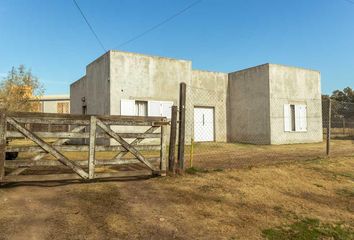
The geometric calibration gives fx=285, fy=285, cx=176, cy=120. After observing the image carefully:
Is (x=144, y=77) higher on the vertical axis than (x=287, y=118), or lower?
higher

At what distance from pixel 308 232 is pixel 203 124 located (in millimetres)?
14440

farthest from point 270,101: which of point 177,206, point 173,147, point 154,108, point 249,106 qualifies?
point 177,206

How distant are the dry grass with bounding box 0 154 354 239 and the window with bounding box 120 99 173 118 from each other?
886cm

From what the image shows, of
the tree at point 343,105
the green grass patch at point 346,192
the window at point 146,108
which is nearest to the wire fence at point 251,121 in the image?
the window at point 146,108

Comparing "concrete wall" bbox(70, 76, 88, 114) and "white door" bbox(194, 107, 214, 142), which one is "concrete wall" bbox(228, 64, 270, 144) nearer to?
"white door" bbox(194, 107, 214, 142)

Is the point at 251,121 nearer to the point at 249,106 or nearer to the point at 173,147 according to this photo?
the point at 249,106

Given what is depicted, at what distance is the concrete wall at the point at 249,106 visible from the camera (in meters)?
17.1

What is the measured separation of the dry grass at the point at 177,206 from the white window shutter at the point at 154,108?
9.05m

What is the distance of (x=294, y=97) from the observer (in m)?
18.1

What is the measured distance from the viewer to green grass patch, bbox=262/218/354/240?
371 cm

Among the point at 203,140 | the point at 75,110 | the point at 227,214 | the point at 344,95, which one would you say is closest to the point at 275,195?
the point at 227,214

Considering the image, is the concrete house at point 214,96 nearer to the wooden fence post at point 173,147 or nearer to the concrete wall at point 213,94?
the concrete wall at point 213,94

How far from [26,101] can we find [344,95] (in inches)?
1943

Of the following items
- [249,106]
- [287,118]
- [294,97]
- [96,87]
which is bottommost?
[287,118]
